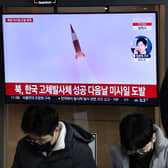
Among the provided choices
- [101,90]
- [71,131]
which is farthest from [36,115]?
[101,90]

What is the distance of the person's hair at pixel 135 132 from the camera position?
2078 millimetres

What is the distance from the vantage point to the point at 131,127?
211 cm

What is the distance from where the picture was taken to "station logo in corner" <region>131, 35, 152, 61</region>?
3418mm

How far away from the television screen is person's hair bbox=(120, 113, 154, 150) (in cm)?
132

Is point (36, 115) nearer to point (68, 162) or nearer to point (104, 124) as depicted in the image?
Answer: point (68, 162)

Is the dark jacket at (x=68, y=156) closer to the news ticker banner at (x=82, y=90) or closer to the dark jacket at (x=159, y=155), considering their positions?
the dark jacket at (x=159, y=155)

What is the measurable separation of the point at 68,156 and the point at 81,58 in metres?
1.43

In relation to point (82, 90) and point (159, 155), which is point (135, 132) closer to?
point (159, 155)

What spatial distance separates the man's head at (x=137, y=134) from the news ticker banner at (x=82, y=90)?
1300 mm

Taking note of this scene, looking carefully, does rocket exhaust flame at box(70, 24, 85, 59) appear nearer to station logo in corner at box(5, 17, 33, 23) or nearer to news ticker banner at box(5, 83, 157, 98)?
news ticker banner at box(5, 83, 157, 98)

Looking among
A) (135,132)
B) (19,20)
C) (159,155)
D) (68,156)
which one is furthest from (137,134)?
(19,20)

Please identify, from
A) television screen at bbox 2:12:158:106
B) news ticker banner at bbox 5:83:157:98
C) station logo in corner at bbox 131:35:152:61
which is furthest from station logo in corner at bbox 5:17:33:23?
station logo in corner at bbox 131:35:152:61

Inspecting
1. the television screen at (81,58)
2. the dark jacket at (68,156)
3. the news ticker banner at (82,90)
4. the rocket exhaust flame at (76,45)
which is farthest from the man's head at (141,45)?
the dark jacket at (68,156)

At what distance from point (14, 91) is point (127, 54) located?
1085mm
